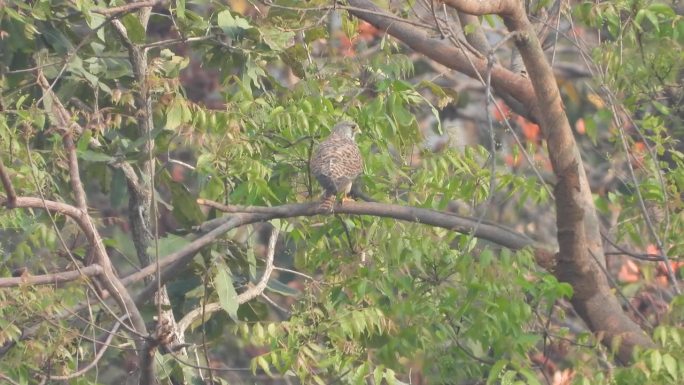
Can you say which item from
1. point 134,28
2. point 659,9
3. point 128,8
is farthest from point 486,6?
point 134,28

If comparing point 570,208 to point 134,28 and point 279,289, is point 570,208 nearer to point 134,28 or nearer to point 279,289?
point 279,289

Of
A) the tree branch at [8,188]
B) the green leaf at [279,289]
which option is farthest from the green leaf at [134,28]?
the tree branch at [8,188]

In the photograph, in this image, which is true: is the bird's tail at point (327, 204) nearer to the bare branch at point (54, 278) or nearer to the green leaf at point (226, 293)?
the green leaf at point (226, 293)

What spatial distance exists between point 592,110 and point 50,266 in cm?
599

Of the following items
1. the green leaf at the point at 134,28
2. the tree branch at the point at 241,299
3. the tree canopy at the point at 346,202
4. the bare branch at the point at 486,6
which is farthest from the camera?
the tree branch at the point at 241,299

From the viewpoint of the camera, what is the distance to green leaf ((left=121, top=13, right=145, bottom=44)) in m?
7.34

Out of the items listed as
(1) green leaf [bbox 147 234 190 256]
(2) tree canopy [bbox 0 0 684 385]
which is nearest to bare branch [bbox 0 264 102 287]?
(2) tree canopy [bbox 0 0 684 385]

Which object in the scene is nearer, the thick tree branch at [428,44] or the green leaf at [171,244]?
the green leaf at [171,244]

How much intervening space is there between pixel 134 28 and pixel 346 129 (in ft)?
4.51

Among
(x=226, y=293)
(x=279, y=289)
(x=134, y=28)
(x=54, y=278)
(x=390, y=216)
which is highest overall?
(x=390, y=216)

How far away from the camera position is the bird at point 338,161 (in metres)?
6.73

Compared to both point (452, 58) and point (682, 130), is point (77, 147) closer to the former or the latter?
point (452, 58)

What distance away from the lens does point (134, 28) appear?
24.2 ft

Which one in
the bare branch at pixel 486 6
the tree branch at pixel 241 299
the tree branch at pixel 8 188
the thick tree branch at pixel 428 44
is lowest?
the tree branch at pixel 241 299
